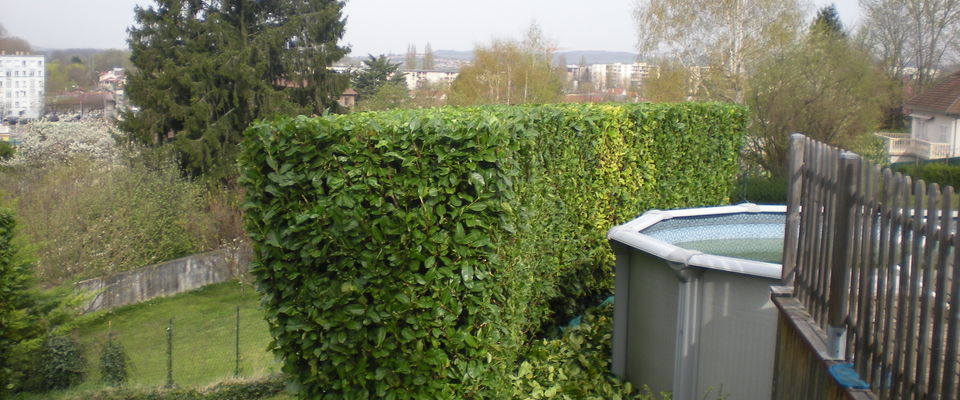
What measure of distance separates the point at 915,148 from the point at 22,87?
4443 cm

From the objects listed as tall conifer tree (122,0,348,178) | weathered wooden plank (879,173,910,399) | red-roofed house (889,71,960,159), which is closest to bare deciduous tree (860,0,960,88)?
red-roofed house (889,71,960,159)

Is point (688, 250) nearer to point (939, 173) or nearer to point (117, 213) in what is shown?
point (117, 213)

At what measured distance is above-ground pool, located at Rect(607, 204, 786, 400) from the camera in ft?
18.5

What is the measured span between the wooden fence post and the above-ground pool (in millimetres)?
997

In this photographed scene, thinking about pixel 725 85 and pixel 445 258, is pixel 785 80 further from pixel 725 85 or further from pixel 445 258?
pixel 445 258

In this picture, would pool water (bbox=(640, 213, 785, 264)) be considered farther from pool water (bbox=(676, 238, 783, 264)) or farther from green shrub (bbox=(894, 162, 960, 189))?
green shrub (bbox=(894, 162, 960, 189))

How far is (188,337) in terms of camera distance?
17188 millimetres

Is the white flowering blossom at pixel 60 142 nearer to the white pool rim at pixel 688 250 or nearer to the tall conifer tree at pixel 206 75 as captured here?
the tall conifer tree at pixel 206 75

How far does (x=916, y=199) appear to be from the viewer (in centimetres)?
261

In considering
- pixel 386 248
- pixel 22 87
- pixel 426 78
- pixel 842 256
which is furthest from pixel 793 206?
pixel 426 78

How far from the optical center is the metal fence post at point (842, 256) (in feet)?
10.7

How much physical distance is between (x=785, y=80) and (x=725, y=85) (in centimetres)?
687

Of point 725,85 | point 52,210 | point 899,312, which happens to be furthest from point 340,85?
point 899,312

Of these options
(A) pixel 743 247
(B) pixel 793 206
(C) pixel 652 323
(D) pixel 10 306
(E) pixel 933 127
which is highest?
(E) pixel 933 127
